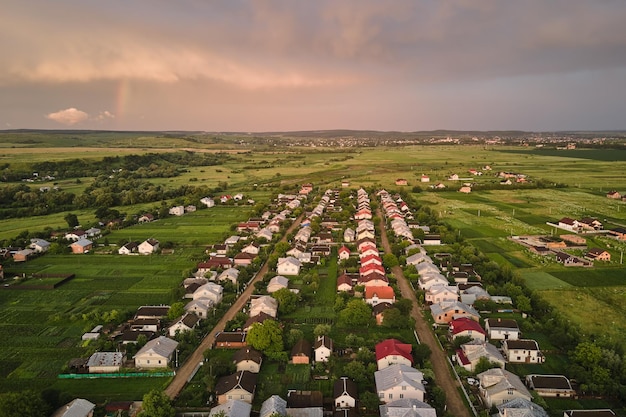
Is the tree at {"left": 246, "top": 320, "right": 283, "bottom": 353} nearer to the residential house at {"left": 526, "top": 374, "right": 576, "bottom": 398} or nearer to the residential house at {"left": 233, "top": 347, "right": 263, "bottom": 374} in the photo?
the residential house at {"left": 233, "top": 347, "right": 263, "bottom": 374}

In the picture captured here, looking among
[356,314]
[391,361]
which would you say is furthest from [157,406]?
[356,314]

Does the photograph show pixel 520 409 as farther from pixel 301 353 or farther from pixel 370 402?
pixel 301 353

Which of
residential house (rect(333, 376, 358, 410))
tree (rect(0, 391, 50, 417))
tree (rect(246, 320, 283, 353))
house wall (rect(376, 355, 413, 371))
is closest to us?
tree (rect(0, 391, 50, 417))

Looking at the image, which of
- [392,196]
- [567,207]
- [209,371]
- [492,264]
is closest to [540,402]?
[209,371]

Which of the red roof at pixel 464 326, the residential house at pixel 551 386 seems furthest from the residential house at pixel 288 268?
the residential house at pixel 551 386

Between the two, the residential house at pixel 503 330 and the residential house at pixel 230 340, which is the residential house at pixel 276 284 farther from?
the residential house at pixel 503 330

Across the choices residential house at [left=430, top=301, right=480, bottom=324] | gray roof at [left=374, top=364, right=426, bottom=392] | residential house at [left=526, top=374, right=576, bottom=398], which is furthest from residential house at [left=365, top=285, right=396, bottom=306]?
residential house at [left=526, top=374, right=576, bottom=398]
